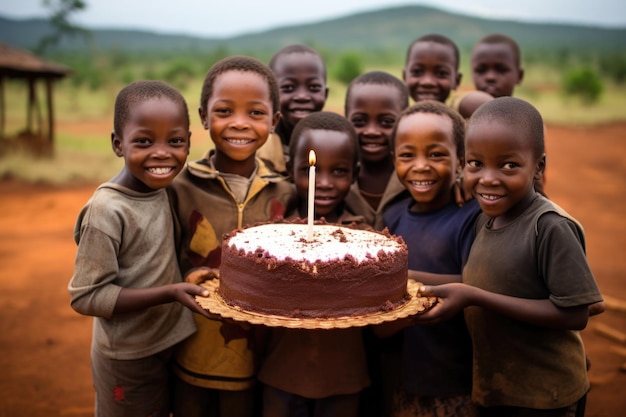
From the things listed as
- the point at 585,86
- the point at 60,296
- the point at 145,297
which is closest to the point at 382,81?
the point at 145,297

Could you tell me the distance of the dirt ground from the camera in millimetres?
5465

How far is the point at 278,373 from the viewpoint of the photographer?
10.0ft

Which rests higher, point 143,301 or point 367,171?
point 367,171

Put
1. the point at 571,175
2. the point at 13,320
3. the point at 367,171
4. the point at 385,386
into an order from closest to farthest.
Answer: the point at 385,386, the point at 367,171, the point at 13,320, the point at 571,175

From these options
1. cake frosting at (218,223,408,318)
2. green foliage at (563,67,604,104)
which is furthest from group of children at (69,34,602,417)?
green foliage at (563,67,604,104)

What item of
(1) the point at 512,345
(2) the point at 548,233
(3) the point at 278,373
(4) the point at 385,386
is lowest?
(4) the point at 385,386

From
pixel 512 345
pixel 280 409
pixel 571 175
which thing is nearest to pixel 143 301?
pixel 280 409

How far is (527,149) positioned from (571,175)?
16001 millimetres

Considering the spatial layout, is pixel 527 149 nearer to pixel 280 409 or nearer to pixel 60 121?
pixel 280 409

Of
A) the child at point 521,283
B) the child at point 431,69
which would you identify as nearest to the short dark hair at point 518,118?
the child at point 521,283

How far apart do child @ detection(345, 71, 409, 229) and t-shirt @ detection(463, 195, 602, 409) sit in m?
1.28

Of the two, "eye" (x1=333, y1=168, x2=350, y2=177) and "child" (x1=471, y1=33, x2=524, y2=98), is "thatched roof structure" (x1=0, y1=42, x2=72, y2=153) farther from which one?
"eye" (x1=333, y1=168, x2=350, y2=177)

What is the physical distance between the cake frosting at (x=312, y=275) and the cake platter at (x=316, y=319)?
3cm

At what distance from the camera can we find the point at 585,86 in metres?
27.2
